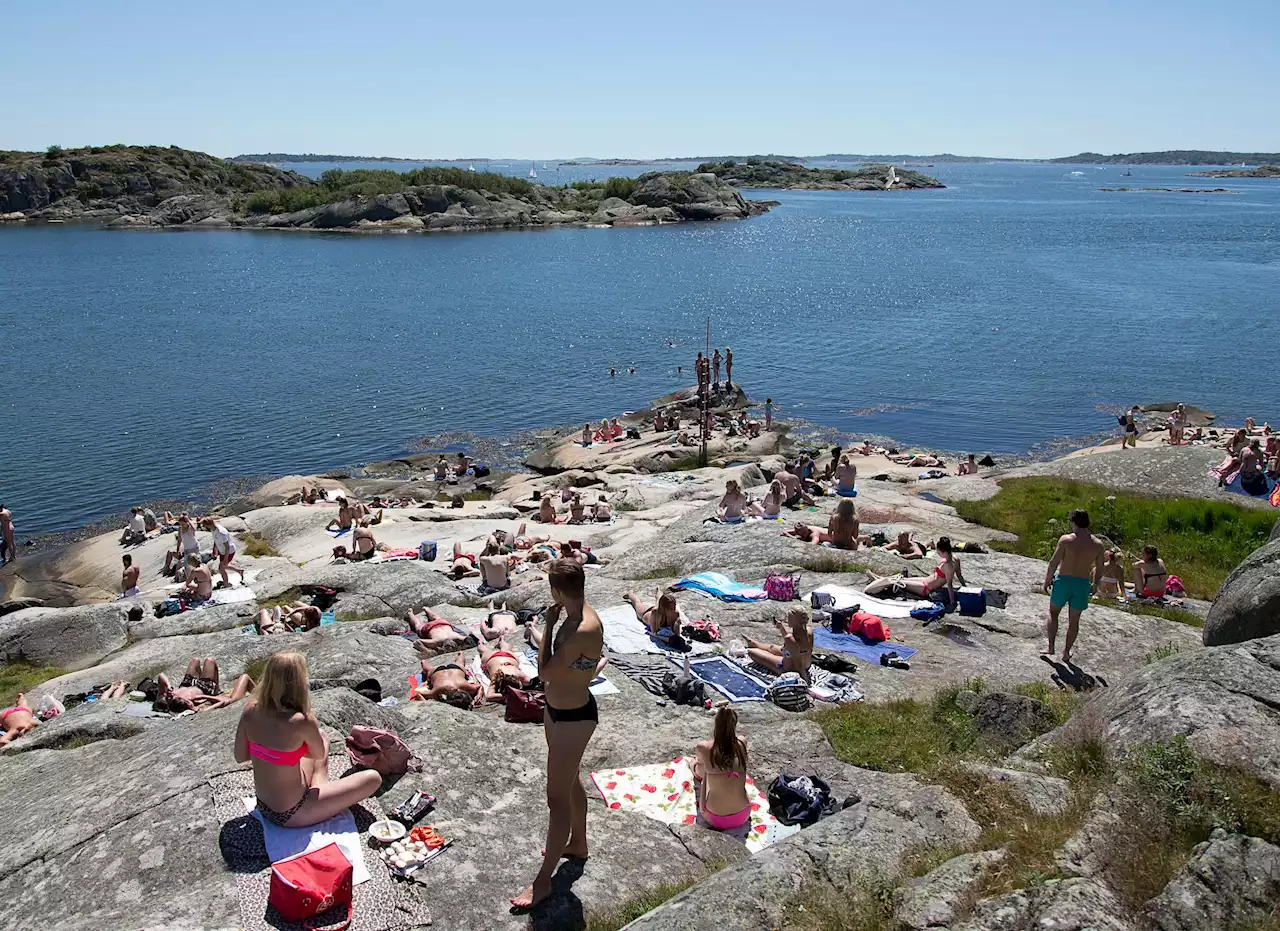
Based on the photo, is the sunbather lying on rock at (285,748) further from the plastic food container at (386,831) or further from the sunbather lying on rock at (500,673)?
the sunbather lying on rock at (500,673)

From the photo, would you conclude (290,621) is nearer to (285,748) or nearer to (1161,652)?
(285,748)

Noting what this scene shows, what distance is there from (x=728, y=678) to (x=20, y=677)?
13.3 meters

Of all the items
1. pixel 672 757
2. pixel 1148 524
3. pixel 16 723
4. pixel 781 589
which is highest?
pixel 672 757

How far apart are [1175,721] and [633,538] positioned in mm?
15650

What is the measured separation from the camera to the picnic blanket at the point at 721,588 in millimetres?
15422

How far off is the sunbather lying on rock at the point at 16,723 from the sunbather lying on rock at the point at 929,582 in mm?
12584

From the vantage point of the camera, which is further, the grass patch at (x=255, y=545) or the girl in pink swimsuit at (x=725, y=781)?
the grass patch at (x=255, y=545)

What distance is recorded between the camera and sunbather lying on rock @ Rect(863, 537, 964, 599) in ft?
48.7

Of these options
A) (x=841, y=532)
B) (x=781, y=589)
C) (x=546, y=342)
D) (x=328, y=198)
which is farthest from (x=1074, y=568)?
(x=328, y=198)

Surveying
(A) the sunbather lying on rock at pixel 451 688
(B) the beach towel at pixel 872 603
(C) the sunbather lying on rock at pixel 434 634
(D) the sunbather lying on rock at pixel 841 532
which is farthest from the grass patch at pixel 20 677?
(D) the sunbather lying on rock at pixel 841 532

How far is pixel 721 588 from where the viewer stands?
15.8m

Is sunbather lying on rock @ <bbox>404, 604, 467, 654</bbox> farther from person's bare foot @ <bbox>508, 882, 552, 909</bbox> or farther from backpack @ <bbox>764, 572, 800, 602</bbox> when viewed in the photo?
person's bare foot @ <bbox>508, 882, 552, 909</bbox>

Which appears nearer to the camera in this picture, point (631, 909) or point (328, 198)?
point (631, 909)

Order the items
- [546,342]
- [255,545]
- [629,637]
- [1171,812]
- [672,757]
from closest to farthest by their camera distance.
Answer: [1171,812]
[672,757]
[629,637]
[255,545]
[546,342]
